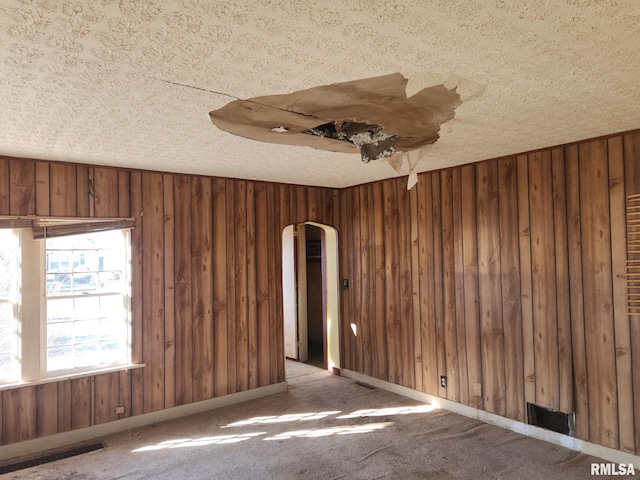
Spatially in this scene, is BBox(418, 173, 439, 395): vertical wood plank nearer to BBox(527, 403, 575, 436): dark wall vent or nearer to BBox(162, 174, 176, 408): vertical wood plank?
BBox(527, 403, 575, 436): dark wall vent

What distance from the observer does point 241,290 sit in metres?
4.66

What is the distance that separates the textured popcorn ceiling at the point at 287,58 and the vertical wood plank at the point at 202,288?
1.58 meters

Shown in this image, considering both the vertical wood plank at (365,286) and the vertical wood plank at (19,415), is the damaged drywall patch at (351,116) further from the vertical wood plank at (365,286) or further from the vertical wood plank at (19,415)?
the vertical wood plank at (19,415)

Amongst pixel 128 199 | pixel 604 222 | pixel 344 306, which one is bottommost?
pixel 344 306

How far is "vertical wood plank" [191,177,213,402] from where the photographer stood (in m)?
4.32

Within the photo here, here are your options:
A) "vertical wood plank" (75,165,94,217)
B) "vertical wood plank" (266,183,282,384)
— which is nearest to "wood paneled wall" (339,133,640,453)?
A: "vertical wood plank" (266,183,282,384)

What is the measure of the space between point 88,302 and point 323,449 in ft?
8.09

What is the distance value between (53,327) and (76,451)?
41.3 inches

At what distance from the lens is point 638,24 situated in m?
1.51

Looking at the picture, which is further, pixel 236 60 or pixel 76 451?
pixel 76 451

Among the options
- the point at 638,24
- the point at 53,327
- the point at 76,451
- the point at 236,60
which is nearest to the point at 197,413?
the point at 76,451

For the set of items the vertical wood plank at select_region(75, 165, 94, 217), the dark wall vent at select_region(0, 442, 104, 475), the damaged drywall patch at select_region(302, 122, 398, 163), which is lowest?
the dark wall vent at select_region(0, 442, 104, 475)

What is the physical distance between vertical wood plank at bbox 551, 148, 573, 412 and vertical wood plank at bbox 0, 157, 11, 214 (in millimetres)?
4441

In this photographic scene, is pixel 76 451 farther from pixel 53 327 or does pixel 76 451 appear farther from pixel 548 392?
pixel 548 392
